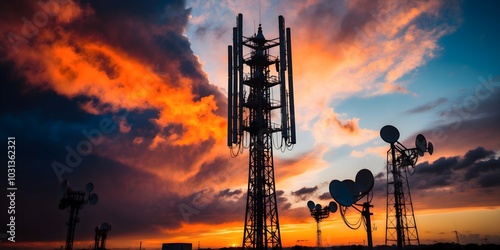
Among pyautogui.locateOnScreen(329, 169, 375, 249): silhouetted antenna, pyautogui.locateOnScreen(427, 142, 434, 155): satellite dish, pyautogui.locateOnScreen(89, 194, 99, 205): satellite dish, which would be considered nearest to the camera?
pyautogui.locateOnScreen(329, 169, 375, 249): silhouetted antenna

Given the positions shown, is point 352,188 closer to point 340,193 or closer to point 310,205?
point 340,193

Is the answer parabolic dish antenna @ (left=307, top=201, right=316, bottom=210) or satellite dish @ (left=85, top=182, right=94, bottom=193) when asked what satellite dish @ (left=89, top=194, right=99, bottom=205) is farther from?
parabolic dish antenna @ (left=307, top=201, right=316, bottom=210)

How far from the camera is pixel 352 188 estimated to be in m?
Result: 37.3

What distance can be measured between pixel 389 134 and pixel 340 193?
1915 centimetres

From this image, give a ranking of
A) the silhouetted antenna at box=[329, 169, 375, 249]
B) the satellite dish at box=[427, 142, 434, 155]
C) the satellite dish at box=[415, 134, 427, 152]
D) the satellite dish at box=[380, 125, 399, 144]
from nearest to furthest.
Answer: the silhouetted antenna at box=[329, 169, 375, 249]
the satellite dish at box=[380, 125, 399, 144]
the satellite dish at box=[415, 134, 427, 152]
the satellite dish at box=[427, 142, 434, 155]

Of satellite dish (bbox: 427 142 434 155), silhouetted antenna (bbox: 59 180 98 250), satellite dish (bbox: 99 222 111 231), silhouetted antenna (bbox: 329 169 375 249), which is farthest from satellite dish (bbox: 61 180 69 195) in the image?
satellite dish (bbox: 427 142 434 155)

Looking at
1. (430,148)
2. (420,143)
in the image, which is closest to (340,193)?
(420,143)

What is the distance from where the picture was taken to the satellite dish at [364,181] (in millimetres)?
36781

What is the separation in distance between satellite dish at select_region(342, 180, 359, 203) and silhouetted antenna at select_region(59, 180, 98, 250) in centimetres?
4282

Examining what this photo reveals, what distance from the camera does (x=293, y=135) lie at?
5247 cm

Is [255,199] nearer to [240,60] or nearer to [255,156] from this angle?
[255,156]

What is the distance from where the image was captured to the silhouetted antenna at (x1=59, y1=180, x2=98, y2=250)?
6191cm

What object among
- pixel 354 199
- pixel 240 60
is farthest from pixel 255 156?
pixel 354 199

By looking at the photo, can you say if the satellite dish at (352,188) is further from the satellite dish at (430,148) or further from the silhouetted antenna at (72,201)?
the silhouetted antenna at (72,201)
